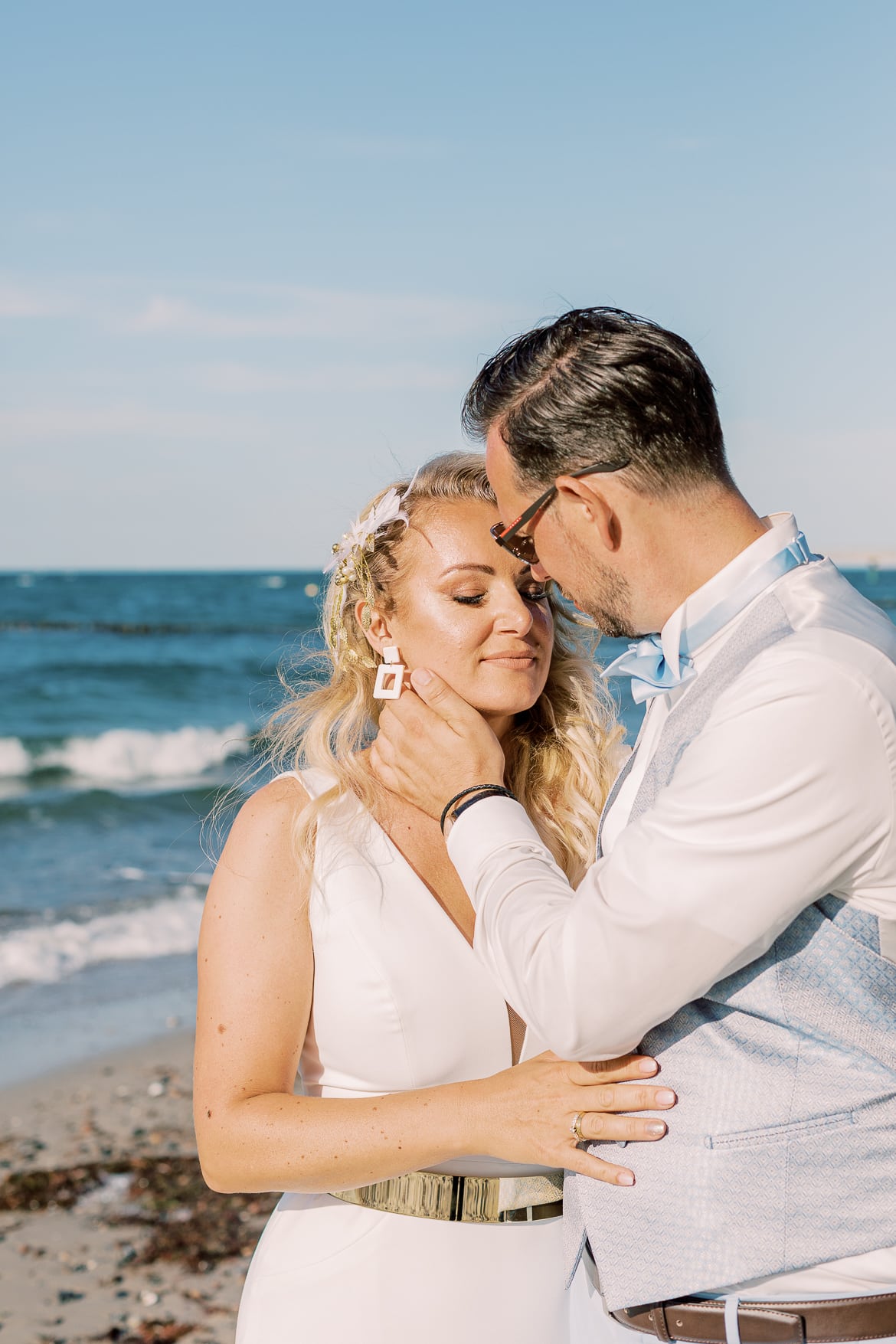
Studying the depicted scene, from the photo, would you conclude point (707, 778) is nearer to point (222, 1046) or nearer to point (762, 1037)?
point (762, 1037)

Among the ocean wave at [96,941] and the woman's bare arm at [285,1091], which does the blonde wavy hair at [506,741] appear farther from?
the ocean wave at [96,941]

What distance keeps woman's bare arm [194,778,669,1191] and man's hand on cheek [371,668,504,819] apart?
1.09ft

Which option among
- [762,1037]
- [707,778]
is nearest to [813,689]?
[707,778]

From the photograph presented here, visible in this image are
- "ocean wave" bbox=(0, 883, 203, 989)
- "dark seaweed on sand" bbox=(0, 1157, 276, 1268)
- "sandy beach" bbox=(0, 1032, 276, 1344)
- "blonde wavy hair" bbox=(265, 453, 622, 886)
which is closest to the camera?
"blonde wavy hair" bbox=(265, 453, 622, 886)

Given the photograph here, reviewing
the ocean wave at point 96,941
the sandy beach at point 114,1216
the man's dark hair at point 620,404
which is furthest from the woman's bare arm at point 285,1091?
the ocean wave at point 96,941

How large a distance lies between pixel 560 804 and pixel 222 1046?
118 centimetres

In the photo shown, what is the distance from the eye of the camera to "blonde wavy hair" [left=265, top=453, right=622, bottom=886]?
332 centimetres

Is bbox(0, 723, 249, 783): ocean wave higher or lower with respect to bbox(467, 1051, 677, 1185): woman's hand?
lower

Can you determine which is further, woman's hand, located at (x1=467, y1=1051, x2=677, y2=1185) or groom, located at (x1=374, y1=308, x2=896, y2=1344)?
woman's hand, located at (x1=467, y1=1051, x2=677, y2=1185)

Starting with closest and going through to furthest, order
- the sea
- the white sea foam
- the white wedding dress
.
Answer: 1. the white wedding dress
2. the sea
3. the white sea foam

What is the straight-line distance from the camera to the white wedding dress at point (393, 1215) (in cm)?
→ 273

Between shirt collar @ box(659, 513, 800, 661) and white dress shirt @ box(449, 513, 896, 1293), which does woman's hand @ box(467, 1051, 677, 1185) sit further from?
shirt collar @ box(659, 513, 800, 661)

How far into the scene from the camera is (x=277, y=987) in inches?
109

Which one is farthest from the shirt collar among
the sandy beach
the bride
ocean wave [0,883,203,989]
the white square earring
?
ocean wave [0,883,203,989]
